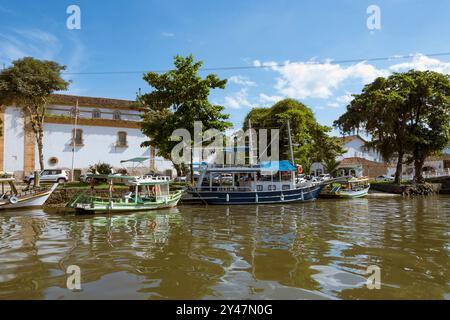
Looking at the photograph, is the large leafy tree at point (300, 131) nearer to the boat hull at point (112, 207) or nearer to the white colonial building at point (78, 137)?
the white colonial building at point (78, 137)

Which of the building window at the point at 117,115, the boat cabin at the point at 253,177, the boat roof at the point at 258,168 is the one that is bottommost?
the boat cabin at the point at 253,177

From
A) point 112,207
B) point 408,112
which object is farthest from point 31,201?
point 408,112

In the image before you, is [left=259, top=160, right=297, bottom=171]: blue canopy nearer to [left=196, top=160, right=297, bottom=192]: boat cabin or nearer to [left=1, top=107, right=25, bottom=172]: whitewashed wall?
[left=196, top=160, right=297, bottom=192]: boat cabin

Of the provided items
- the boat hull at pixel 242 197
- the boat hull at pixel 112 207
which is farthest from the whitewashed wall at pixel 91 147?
the boat hull at pixel 112 207

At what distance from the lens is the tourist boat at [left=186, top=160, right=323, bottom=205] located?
2458 centimetres

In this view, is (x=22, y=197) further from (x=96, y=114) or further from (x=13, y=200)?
(x=96, y=114)

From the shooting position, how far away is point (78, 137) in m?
39.0

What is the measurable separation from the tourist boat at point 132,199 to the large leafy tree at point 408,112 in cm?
Result: 2290

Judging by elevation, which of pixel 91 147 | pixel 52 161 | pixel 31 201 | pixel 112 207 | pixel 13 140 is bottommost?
pixel 112 207

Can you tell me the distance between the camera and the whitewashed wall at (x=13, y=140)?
36.2 meters

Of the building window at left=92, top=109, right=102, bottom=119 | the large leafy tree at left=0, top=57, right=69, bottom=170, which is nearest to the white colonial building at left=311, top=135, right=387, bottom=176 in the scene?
the building window at left=92, top=109, right=102, bottom=119

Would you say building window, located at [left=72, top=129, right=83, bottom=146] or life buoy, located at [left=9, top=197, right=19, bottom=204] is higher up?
building window, located at [left=72, top=129, right=83, bottom=146]

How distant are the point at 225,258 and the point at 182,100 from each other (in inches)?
802
